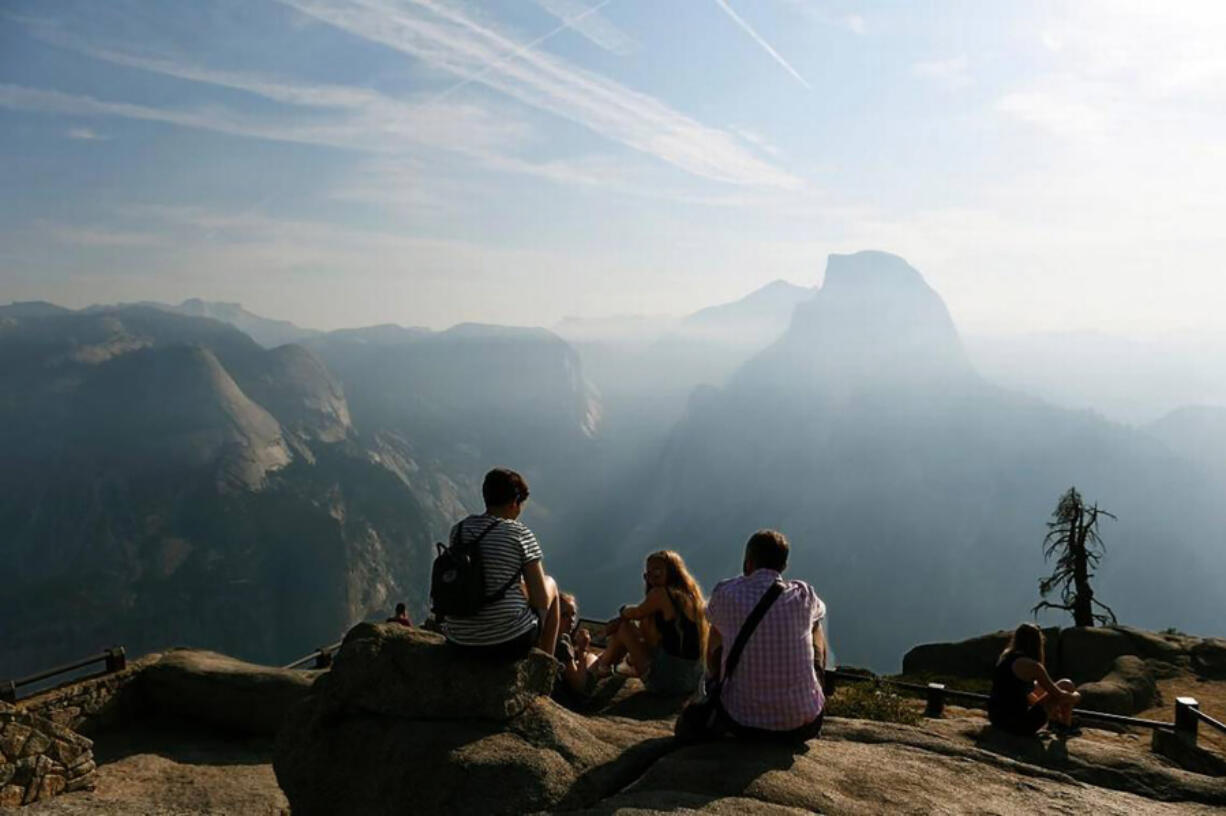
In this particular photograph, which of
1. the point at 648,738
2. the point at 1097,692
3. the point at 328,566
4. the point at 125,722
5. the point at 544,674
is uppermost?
the point at 544,674

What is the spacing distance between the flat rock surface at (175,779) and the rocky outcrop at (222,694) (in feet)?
1.38

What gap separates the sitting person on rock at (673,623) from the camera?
8.91 m

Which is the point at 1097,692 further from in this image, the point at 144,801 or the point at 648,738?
the point at 144,801

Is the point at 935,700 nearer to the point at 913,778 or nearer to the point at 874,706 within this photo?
the point at 874,706

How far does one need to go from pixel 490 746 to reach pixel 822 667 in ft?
13.0

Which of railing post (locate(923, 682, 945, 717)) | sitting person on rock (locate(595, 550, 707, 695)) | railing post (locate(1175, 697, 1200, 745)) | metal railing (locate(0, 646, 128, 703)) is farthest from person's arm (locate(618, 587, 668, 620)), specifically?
metal railing (locate(0, 646, 128, 703))

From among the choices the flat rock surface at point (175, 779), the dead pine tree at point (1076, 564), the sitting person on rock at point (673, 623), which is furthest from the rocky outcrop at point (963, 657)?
the flat rock surface at point (175, 779)

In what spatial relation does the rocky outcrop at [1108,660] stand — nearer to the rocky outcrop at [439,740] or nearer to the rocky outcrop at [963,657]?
the rocky outcrop at [963,657]

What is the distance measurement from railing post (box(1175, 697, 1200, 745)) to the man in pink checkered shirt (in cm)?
693

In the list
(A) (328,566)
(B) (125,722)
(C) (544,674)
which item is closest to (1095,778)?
(C) (544,674)

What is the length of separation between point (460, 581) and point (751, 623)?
2.63 metres

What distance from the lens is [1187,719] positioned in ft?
32.7

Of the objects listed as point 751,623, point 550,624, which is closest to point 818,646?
point 751,623

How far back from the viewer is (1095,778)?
7336 millimetres
